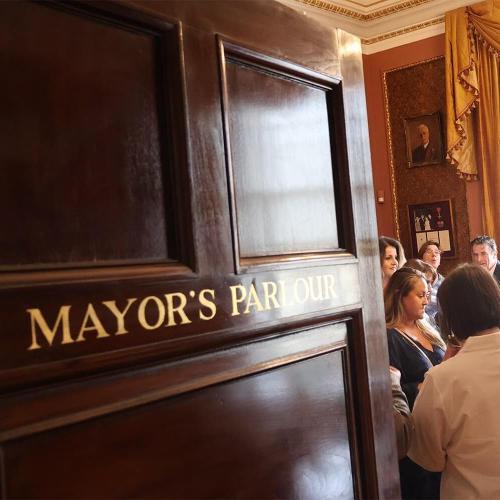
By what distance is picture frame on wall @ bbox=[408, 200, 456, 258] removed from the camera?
23.7 feet

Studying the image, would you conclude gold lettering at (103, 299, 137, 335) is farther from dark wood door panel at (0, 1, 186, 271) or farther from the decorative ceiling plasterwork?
the decorative ceiling plasterwork

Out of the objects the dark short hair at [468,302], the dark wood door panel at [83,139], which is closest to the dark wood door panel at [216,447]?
the dark wood door panel at [83,139]

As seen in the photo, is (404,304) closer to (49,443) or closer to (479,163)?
(49,443)

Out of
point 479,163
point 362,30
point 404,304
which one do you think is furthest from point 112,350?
point 362,30

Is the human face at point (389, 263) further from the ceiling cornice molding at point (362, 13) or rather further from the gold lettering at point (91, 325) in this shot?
the gold lettering at point (91, 325)

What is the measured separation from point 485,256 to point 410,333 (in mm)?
3071

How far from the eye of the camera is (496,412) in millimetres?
1838

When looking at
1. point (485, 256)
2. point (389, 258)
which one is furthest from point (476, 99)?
point (389, 258)

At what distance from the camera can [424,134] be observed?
736cm

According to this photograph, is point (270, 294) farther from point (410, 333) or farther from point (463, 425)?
point (410, 333)

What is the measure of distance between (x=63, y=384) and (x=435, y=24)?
727 centimetres

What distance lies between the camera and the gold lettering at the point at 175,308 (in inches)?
36.7

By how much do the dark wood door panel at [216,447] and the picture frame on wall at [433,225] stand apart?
633 centimetres

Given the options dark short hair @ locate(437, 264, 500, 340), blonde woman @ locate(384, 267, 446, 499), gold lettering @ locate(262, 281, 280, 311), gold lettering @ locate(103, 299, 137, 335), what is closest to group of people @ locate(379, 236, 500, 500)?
dark short hair @ locate(437, 264, 500, 340)
